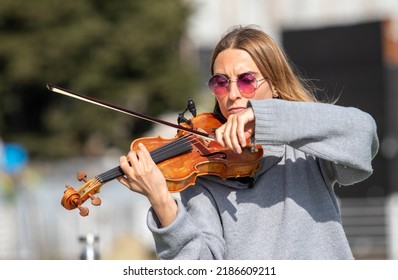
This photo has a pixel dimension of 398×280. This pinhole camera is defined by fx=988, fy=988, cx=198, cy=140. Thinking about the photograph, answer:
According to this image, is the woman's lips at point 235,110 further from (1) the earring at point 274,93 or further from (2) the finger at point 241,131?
(2) the finger at point 241,131

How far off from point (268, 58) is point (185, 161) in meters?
0.44

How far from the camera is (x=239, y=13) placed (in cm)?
2928

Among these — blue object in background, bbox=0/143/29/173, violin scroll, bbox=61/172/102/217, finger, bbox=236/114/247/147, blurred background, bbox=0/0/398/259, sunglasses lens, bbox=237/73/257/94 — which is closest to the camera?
finger, bbox=236/114/247/147

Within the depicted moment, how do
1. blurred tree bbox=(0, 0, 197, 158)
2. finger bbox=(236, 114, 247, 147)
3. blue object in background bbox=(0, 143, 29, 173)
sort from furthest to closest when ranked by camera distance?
blurred tree bbox=(0, 0, 197, 158)
blue object in background bbox=(0, 143, 29, 173)
finger bbox=(236, 114, 247, 147)

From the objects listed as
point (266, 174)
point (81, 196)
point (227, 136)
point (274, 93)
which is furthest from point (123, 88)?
point (227, 136)

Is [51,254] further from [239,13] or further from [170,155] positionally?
[239,13]

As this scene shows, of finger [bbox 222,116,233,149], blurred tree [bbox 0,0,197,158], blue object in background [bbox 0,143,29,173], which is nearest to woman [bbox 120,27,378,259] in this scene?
finger [bbox 222,116,233,149]

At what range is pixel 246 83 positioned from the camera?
3.20 m

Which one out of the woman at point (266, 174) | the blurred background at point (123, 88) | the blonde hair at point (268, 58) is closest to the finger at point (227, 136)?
the woman at point (266, 174)

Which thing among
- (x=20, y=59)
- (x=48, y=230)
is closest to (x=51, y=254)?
(x=48, y=230)

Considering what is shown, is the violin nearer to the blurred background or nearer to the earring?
the earring

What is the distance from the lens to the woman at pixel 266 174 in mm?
2908

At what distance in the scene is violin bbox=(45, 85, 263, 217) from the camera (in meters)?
3.05

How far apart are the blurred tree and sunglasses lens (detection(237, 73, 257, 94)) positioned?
17528mm
